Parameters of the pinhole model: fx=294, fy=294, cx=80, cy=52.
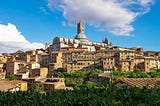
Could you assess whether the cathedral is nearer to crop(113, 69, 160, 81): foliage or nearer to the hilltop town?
the hilltop town

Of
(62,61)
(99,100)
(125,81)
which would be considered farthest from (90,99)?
(62,61)

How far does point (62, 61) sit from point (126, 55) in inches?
859

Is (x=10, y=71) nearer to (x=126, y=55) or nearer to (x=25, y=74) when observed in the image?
(x=25, y=74)

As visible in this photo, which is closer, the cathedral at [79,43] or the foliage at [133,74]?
the foliage at [133,74]

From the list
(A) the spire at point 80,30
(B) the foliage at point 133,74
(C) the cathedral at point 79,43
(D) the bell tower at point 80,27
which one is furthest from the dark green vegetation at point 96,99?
(D) the bell tower at point 80,27

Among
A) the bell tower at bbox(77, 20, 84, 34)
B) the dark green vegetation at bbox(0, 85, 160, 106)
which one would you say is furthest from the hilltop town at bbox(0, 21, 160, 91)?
the dark green vegetation at bbox(0, 85, 160, 106)

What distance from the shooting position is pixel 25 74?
8612cm

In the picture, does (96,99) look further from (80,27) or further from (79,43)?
(80,27)

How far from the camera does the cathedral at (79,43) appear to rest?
12156 cm

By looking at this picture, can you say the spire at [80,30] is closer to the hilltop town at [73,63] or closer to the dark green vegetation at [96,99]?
the hilltop town at [73,63]

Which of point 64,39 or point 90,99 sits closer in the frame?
point 90,99

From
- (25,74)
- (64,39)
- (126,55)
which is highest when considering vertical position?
→ (64,39)

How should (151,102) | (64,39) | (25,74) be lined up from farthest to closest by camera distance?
1. (64,39)
2. (25,74)
3. (151,102)

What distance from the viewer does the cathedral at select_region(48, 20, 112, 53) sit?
122m
